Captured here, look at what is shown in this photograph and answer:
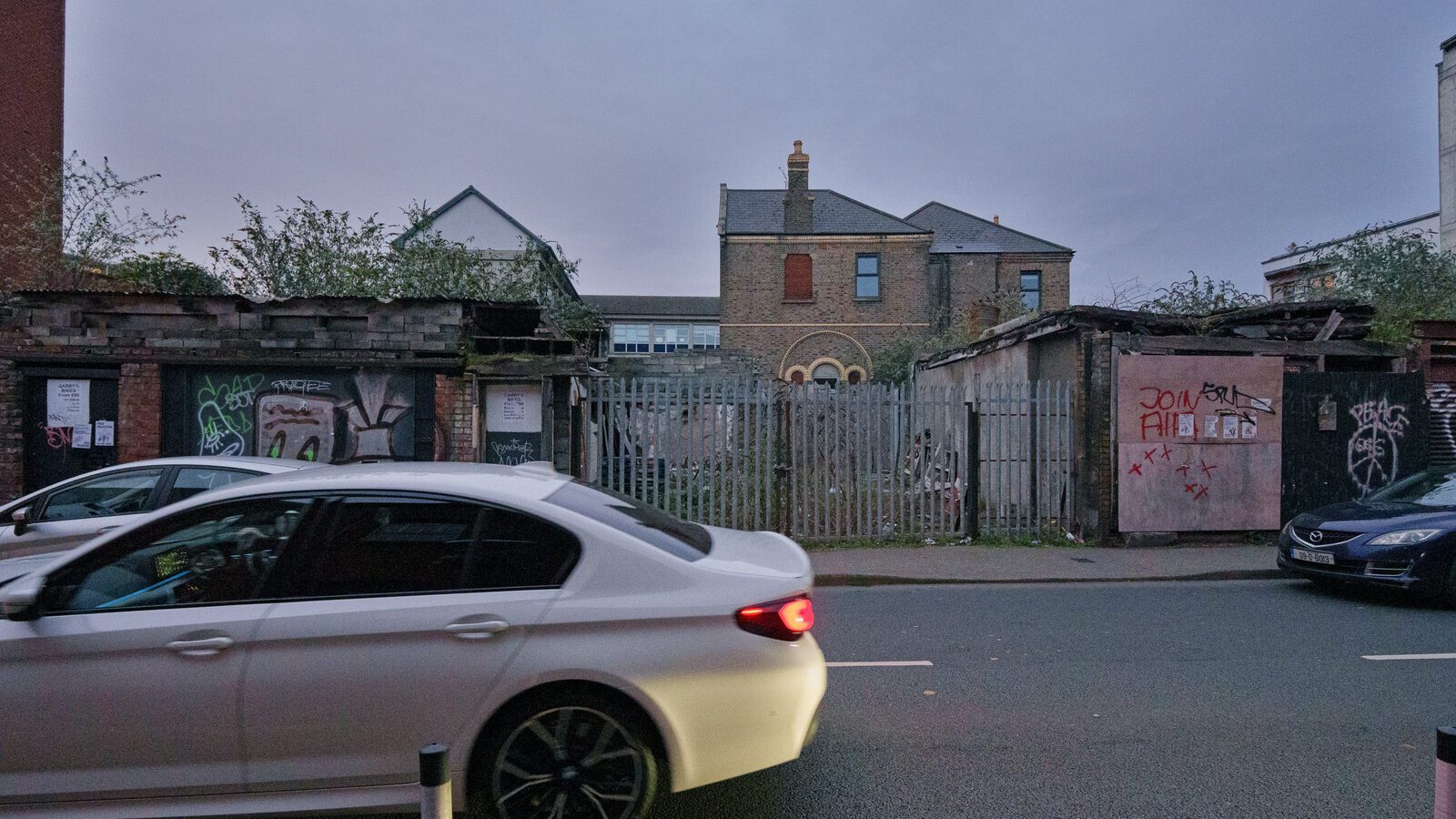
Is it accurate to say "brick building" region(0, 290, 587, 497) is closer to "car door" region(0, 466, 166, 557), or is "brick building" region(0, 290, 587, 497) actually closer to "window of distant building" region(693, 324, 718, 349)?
"car door" region(0, 466, 166, 557)

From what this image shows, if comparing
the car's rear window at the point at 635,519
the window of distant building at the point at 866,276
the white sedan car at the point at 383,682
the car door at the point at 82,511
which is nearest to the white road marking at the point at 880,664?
the car's rear window at the point at 635,519

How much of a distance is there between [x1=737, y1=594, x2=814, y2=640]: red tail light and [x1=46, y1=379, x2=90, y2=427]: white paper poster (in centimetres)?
1146

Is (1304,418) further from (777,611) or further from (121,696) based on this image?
(121,696)

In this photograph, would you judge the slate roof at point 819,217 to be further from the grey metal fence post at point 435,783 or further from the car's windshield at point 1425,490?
the grey metal fence post at point 435,783

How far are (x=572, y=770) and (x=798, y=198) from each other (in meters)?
31.1

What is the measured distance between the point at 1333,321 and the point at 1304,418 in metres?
1.72

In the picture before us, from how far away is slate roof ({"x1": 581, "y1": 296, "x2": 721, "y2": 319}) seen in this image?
43.7m

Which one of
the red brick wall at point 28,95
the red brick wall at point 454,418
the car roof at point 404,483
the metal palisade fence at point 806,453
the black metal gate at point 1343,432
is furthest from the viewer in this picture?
the red brick wall at point 28,95

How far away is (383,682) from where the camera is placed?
302 cm

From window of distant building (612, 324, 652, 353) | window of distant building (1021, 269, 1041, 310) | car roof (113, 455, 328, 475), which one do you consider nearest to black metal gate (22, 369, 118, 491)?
car roof (113, 455, 328, 475)

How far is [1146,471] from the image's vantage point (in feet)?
35.9

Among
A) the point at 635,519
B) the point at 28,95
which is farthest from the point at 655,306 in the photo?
the point at 635,519

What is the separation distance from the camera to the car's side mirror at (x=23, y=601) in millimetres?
3012

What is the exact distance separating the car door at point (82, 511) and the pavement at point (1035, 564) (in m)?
6.47
